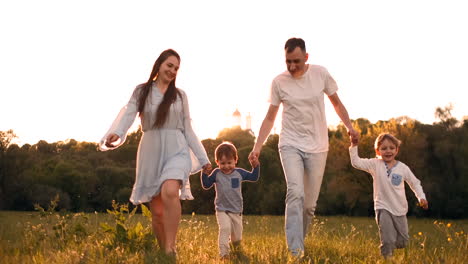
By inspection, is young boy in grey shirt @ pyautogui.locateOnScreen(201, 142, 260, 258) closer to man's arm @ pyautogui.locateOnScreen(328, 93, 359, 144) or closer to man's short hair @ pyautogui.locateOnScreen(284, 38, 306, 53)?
man's arm @ pyautogui.locateOnScreen(328, 93, 359, 144)

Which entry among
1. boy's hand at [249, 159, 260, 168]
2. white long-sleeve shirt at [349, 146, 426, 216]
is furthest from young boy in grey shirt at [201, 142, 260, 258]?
white long-sleeve shirt at [349, 146, 426, 216]

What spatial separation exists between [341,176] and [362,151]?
2.73 meters

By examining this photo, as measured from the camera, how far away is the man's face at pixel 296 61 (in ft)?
20.9

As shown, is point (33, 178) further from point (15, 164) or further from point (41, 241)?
point (41, 241)

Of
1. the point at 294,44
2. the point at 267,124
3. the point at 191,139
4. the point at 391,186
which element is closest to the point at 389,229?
the point at 391,186

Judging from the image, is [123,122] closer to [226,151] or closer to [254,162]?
[226,151]

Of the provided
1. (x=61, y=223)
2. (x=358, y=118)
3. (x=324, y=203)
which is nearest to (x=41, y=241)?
(x=61, y=223)

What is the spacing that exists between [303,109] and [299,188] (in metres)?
0.87

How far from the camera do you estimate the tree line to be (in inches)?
1220

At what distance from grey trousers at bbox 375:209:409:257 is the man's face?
181cm

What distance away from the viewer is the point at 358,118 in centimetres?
5131

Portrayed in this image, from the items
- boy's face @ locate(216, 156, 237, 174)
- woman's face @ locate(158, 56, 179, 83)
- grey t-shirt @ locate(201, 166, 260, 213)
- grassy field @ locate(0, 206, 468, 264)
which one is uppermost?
woman's face @ locate(158, 56, 179, 83)

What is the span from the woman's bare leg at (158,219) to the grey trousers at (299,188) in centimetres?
134

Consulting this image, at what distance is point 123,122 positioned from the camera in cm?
630
